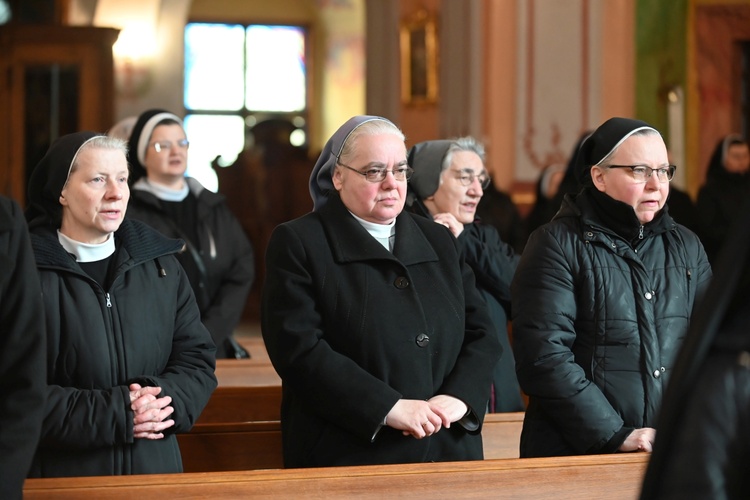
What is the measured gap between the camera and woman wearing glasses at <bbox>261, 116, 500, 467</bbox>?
128 inches

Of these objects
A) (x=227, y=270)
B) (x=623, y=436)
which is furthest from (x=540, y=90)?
(x=623, y=436)

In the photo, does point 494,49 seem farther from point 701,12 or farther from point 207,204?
point 207,204

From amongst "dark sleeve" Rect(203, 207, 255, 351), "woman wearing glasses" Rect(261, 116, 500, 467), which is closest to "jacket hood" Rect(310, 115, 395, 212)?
"woman wearing glasses" Rect(261, 116, 500, 467)

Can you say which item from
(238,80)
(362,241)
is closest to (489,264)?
(362,241)

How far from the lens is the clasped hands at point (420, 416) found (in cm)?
321

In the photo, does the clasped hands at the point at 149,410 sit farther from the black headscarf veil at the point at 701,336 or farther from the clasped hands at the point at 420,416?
the black headscarf veil at the point at 701,336

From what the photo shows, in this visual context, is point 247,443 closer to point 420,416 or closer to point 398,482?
point 420,416

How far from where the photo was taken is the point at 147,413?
3.07m

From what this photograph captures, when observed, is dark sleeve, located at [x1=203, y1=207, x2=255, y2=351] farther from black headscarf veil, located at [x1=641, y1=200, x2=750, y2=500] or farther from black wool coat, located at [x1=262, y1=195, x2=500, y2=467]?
black headscarf veil, located at [x1=641, y1=200, x2=750, y2=500]

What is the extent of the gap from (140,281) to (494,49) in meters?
8.71

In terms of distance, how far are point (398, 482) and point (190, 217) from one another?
2722 millimetres

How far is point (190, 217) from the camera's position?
17.8 ft

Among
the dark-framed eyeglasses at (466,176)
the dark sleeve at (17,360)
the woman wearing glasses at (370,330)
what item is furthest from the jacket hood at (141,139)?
the dark sleeve at (17,360)

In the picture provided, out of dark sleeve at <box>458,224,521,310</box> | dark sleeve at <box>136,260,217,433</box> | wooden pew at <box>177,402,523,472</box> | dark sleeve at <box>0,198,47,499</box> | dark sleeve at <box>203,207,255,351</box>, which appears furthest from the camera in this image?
dark sleeve at <box>203,207,255,351</box>
